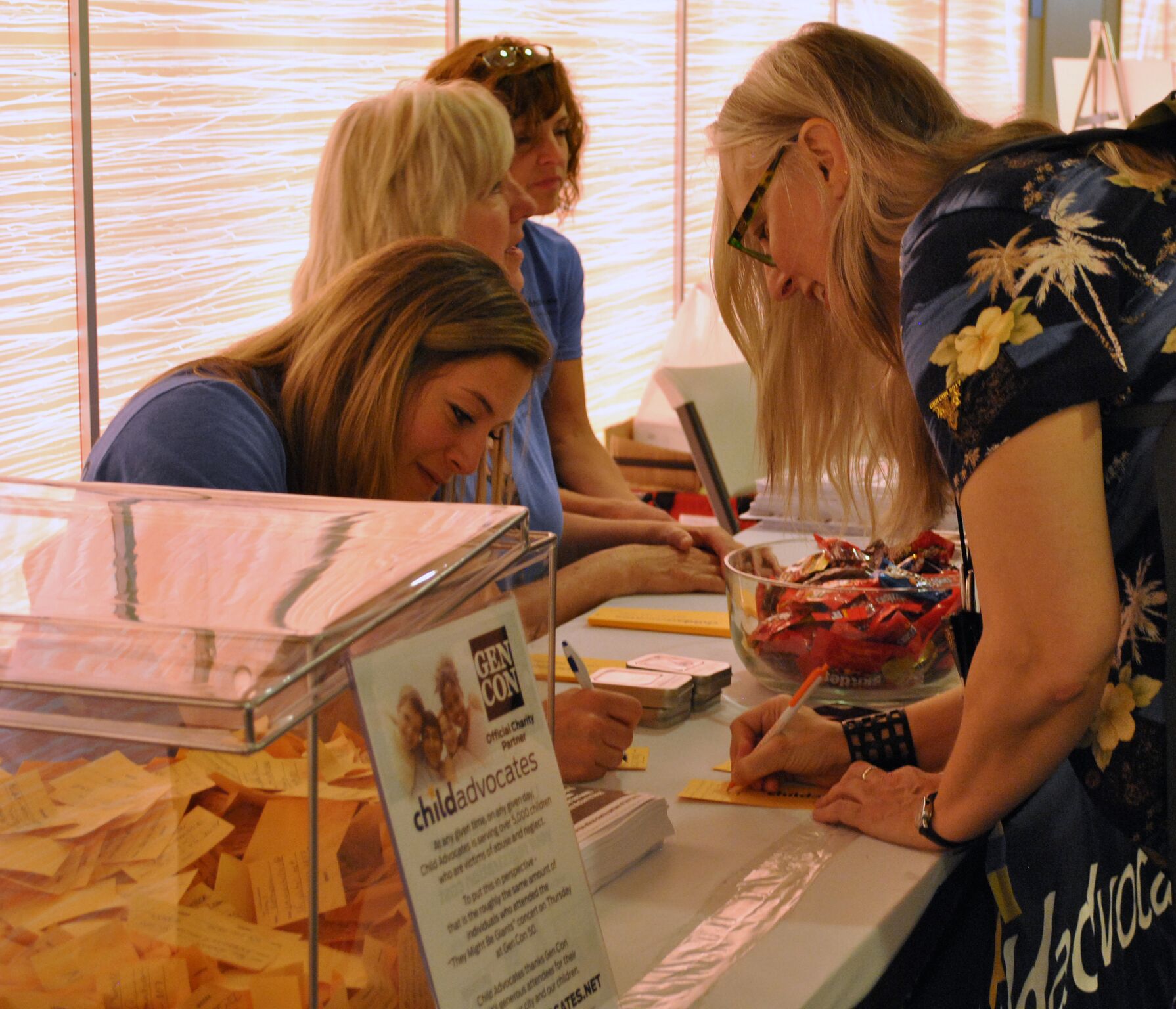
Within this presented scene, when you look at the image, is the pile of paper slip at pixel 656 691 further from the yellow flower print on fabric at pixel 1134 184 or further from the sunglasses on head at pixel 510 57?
the sunglasses on head at pixel 510 57

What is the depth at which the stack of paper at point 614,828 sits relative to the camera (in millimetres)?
1068

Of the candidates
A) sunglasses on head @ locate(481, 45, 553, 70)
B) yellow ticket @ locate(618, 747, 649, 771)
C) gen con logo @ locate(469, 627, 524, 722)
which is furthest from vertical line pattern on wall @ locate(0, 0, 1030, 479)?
gen con logo @ locate(469, 627, 524, 722)

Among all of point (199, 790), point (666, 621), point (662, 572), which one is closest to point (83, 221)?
point (662, 572)

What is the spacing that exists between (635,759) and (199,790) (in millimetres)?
756

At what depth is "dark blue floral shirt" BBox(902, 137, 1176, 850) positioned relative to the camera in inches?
38.0

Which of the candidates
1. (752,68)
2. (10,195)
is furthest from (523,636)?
(10,195)

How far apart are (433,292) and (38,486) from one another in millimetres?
672

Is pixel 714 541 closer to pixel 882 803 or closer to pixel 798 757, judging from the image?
pixel 798 757

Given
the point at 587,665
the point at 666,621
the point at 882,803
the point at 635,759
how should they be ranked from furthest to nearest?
the point at 666,621, the point at 587,665, the point at 635,759, the point at 882,803

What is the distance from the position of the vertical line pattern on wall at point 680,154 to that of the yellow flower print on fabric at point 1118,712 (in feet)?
16.3

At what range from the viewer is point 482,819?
2.18ft

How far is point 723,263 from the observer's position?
158cm

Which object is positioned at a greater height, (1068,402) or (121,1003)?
(1068,402)

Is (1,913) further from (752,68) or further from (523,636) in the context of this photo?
(752,68)
